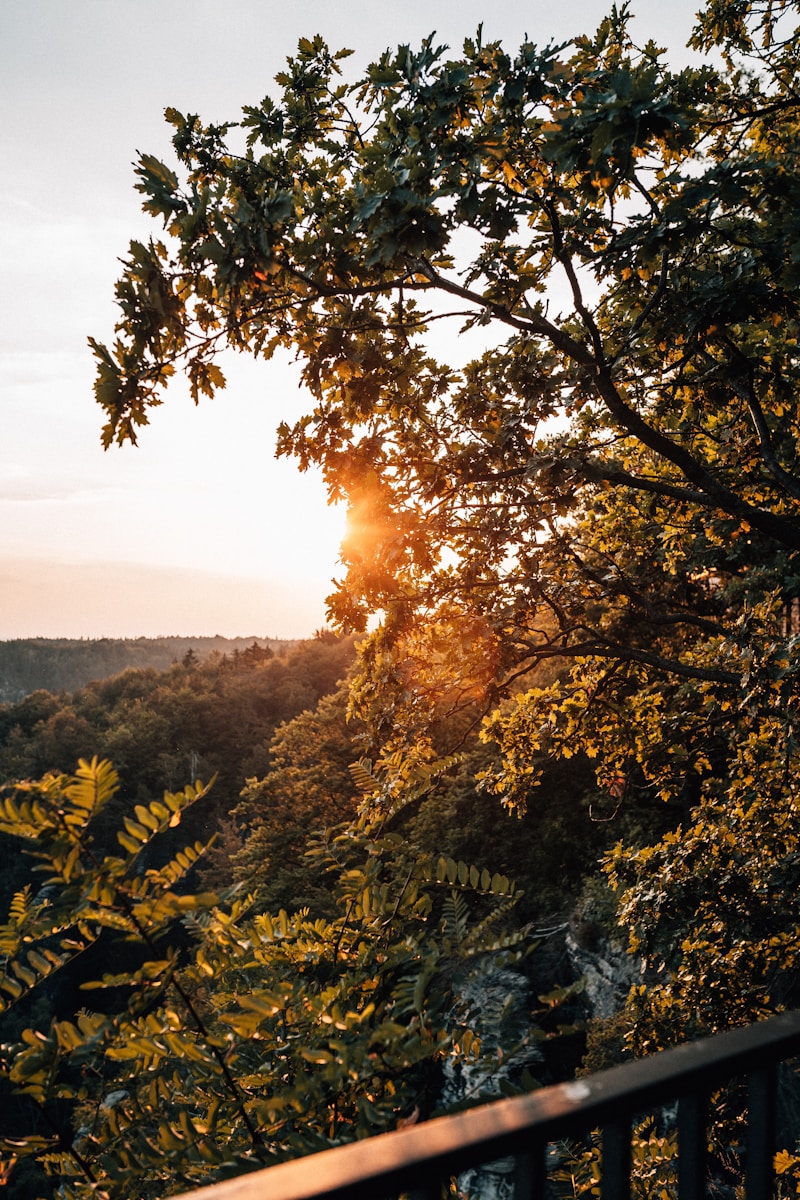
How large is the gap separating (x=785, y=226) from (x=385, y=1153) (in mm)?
4773

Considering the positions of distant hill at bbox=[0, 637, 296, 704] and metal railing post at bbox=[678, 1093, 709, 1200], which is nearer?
metal railing post at bbox=[678, 1093, 709, 1200]

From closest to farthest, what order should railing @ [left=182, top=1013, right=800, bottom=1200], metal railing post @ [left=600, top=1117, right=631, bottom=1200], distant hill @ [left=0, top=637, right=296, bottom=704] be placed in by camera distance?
1. railing @ [left=182, top=1013, right=800, bottom=1200]
2. metal railing post @ [left=600, top=1117, right=631, bottom=1200]
3. distant hill @ [left=0, top=637, right=296, bottom=704]

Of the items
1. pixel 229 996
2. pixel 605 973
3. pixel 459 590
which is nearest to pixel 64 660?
pixel 605 973

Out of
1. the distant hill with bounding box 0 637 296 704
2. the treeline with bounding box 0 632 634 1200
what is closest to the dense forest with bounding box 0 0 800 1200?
the treeline with bounding box 0 632 634 1200

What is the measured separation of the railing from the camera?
869mm

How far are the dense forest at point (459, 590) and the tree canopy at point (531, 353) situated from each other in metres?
0.03

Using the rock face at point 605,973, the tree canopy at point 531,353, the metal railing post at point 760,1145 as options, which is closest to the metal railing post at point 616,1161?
the metal railing post at point 760,1145

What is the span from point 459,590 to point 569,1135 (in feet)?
21.2

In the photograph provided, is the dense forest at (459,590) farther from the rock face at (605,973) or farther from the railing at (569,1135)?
the rock face at (605,973)

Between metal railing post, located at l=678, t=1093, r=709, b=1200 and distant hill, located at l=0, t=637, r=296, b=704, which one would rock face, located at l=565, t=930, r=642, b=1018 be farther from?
distant hill, located at l=0, t=637, r=296, b=704

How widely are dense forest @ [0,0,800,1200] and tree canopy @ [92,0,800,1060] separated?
0.03 meters

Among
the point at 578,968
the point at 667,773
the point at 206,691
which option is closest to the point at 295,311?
the point at 667,773

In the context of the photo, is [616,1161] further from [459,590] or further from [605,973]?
[605,973]

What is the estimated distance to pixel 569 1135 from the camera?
1.05 metres
